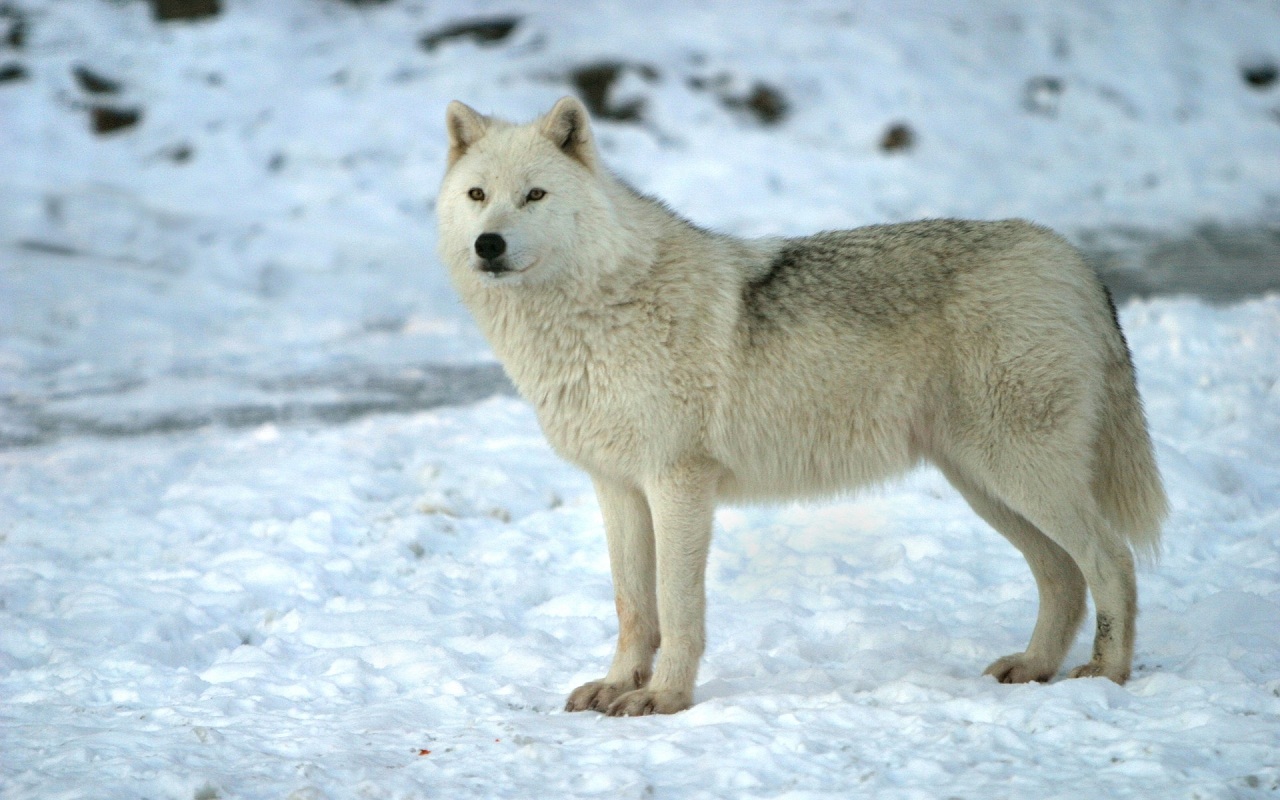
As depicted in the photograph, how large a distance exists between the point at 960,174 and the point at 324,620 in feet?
33.7

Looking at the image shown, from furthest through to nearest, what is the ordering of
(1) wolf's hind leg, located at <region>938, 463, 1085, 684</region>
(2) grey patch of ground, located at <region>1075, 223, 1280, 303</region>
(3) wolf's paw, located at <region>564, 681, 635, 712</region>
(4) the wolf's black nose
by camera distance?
(2) grey patch of ground, located at <region>1075, 223, 1280, 303</region>
(1) wolf's hind leg, located at <region>938, 463, 1085, 684</region>
(3) wolf's paw, located at <region>564, 681, 635, 712</region>
(4) the wolf's black nose

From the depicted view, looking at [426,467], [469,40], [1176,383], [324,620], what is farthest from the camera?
[469,40]

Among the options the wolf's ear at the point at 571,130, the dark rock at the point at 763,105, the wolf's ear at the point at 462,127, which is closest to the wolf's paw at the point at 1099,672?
the wolf's ear at the point at 571,130

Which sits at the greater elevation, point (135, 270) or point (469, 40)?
point (469, 40)

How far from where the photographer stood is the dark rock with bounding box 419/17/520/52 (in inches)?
607

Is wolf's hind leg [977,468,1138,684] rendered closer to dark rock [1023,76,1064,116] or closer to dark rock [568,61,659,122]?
dark rock [568,61,659,122]

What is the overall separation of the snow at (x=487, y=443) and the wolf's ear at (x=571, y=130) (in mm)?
2001

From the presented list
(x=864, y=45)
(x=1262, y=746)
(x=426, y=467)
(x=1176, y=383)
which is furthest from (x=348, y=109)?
(x=1262, y=746)

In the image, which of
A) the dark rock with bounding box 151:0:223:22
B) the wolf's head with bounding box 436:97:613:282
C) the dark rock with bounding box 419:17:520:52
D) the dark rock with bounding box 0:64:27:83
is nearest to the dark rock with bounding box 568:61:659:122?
the dark rock with bounding box 419:17:520:52

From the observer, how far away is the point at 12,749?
144 inches

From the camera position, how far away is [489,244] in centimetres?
405

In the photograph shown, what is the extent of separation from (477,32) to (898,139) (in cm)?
575

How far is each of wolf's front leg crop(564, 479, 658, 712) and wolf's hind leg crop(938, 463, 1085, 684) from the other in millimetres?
1199

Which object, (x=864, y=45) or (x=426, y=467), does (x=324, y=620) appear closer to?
(x=426, y=467)
